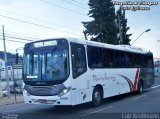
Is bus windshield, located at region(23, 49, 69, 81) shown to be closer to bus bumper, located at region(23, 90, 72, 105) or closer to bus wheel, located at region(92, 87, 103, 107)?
bus bumper, located at region(23, 90, 72, 105)

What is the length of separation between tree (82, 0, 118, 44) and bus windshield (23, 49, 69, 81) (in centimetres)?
3093

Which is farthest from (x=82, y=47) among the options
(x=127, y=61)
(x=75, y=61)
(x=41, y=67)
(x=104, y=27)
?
(x=104, y=27)

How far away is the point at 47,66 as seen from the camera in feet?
46.9

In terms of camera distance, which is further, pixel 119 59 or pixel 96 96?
pixel 119 59

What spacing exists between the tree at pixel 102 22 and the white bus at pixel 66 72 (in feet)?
90.5

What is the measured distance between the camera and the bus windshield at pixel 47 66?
14.0 m

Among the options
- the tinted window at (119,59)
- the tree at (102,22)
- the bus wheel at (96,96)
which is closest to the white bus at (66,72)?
the bus wheel at (96,96)

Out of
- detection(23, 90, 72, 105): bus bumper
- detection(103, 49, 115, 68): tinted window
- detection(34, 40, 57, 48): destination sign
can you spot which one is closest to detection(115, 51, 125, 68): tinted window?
detection(103, 49, 115, 68): tinted window

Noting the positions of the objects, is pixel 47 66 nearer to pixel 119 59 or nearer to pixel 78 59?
pixel 78 59

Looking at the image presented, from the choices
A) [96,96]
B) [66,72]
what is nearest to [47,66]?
[66,72]

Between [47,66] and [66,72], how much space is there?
91 centimetres

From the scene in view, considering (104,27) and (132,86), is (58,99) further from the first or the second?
(104,27)

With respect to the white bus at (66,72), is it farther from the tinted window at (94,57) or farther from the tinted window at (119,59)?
the tinted window at (119,59)

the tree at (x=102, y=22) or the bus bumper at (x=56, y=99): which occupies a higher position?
the tree at (x=102, y=22)
